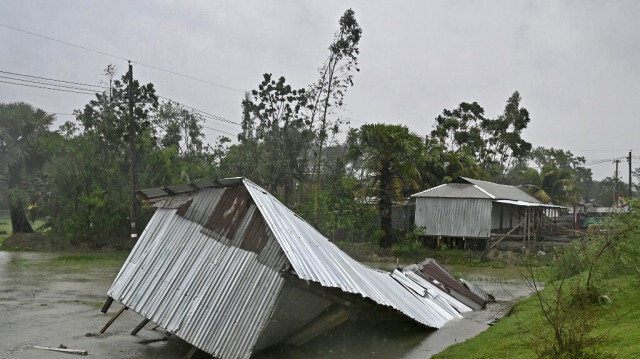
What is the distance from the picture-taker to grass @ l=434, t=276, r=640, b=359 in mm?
7980

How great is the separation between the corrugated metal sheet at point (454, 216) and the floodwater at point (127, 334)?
1528 centimetres

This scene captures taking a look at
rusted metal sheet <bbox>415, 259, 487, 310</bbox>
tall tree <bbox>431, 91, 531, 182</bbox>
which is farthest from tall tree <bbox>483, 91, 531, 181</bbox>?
rusted metal sheet <bbox>415, 259, 487, 310</bbox>

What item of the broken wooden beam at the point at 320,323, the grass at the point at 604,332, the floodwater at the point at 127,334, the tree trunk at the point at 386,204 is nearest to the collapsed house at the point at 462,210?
the tree trunk at the point at 386,204

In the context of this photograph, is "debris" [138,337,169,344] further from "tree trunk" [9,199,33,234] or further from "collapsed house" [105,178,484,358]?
"tree trunk" [9,199,33,234]

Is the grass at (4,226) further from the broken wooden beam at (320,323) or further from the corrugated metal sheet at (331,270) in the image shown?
the broken wooden beam at (320,323)

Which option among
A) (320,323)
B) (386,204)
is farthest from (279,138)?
(320,323)

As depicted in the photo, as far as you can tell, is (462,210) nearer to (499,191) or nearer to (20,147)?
(499,191)

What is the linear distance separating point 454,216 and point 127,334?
957 inches

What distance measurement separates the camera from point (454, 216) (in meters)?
35.0

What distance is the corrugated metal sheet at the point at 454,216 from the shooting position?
113ft

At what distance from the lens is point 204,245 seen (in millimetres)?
12062

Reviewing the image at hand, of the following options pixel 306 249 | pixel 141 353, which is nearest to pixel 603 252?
pixel 306 249

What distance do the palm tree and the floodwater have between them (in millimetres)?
14243

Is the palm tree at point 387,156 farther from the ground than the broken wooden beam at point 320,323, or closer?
farther from the ground
